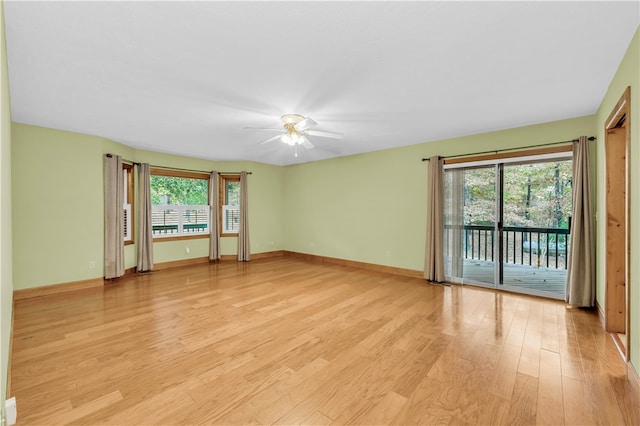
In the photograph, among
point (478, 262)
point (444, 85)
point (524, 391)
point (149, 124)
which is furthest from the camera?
point (478, 262)

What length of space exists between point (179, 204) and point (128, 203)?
1.03 meters

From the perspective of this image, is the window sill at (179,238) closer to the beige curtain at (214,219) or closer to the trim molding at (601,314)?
the beige curtain at (214,219)

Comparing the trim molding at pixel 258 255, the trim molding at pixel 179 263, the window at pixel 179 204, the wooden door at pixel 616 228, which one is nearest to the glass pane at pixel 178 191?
the window at pixel 179 204

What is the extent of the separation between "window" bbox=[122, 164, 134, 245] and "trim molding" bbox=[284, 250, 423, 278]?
11.9 ft

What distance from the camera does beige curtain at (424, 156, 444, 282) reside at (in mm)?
4762

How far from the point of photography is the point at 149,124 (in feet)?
13.0

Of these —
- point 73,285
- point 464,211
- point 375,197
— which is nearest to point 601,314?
point 464,211

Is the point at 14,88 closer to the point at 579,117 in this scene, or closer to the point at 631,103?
the point at 631,103

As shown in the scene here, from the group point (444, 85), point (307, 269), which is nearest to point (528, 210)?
point (444, 85)

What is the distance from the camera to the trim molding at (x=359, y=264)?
527cm

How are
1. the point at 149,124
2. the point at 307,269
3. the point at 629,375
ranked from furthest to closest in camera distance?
1. the point at 307,269
2. the point at 149,124
3. the point at 629,375

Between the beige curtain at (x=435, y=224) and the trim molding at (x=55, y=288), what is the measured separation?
556 centimetres

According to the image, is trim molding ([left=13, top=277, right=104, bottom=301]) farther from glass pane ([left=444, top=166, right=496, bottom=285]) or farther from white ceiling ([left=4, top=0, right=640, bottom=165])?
glass pane ([left=444, top=166, right=496, bottom=285])

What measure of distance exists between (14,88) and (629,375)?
595cm
